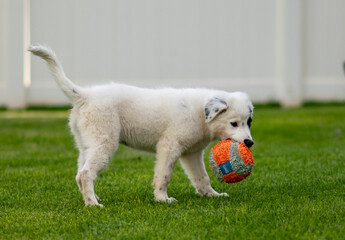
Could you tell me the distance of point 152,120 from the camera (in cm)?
449

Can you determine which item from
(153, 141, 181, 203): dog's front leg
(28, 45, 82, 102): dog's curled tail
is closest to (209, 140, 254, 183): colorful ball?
(153, 141, 181, 203): dog's front leg

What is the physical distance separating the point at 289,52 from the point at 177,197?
827cm

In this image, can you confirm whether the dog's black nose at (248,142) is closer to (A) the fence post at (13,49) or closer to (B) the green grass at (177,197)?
(B) the green grass at (177,197)

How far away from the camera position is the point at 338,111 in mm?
10266

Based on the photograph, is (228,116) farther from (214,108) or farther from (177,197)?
(177,197)

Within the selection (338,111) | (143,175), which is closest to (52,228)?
(143,175)

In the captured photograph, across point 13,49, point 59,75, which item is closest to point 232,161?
point 59,75

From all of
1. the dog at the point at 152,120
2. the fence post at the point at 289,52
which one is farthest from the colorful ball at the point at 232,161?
the fence post at the point at 289,52

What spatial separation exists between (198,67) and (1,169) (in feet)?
22.9

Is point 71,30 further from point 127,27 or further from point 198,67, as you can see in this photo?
point 198,67

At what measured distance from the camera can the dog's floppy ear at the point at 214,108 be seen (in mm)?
4414

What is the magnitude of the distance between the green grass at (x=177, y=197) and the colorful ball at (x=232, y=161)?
7.8 inches

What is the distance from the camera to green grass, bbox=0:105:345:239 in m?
3.37

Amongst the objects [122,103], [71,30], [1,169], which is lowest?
[1,169]
